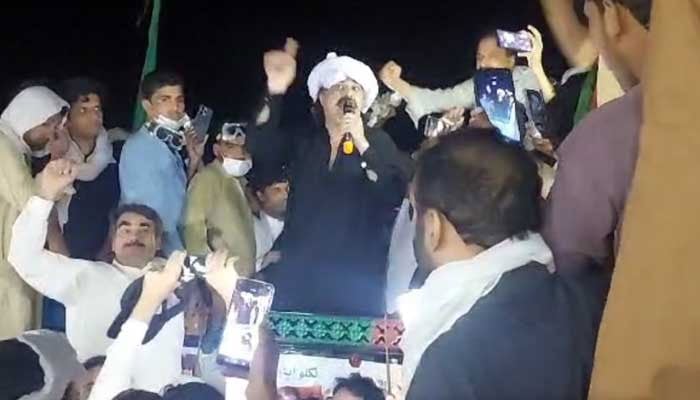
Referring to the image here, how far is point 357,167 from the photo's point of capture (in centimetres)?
131

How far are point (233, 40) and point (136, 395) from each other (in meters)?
0.40

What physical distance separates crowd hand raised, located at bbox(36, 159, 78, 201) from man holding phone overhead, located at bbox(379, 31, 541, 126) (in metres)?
0.36

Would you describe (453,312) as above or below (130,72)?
below

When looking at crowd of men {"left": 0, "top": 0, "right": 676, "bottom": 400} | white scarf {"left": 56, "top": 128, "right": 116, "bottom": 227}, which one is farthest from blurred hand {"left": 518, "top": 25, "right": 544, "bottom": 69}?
white scarf {"left": 56, "top": 128, "right": 116, "bottom": 227}

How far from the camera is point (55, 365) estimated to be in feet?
4.26

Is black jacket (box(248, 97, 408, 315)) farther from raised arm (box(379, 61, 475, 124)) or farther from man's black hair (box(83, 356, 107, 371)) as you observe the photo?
man's black hair (box(83, 356, 107, 371))

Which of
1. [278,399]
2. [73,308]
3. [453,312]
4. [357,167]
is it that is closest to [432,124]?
[357,167]

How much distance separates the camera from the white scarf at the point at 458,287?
1223 millimetres

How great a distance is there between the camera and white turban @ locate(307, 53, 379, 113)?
1.32m

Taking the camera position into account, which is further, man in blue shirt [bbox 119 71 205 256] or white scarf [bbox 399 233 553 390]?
man in blue shirt [bbox 119 71 205 256]

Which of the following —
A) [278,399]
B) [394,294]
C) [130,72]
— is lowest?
[278,399]

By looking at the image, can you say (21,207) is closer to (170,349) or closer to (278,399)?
(170,349)

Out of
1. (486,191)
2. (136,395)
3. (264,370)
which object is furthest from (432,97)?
(136,395)

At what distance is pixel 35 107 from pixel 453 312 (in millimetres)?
530
